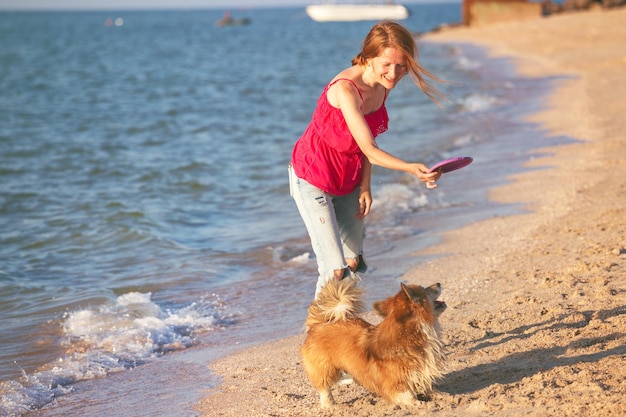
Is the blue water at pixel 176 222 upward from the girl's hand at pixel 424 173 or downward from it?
downward

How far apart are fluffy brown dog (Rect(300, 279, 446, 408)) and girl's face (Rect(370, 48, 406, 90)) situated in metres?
1.14

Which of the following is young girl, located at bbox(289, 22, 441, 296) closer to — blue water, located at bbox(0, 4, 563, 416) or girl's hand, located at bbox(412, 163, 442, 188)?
girl's hand, located at bbox(412, 163, 442, 188)

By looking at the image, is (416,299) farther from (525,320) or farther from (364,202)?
(525,320)

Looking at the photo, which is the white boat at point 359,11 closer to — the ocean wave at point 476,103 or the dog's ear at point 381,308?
the ocean wave at point 476,103

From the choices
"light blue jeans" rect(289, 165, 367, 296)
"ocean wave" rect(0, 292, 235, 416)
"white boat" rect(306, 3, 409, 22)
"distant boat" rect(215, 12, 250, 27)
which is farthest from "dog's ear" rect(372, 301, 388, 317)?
"distant boat" rect(215, 12, 250, 27)

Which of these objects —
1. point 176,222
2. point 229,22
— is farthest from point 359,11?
point 176,222

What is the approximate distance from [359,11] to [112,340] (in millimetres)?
86650

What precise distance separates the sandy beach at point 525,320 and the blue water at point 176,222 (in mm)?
452

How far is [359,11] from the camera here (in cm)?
8919

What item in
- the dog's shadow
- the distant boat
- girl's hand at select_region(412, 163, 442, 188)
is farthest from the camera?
the distant boat

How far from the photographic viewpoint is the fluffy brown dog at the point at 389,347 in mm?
3916

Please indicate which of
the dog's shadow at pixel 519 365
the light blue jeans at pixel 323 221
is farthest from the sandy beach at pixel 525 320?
the light blue jeans at pixel 323 221

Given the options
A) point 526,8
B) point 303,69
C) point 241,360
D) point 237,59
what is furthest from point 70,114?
point 526,8

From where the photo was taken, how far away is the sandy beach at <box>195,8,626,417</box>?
4.02 meters
